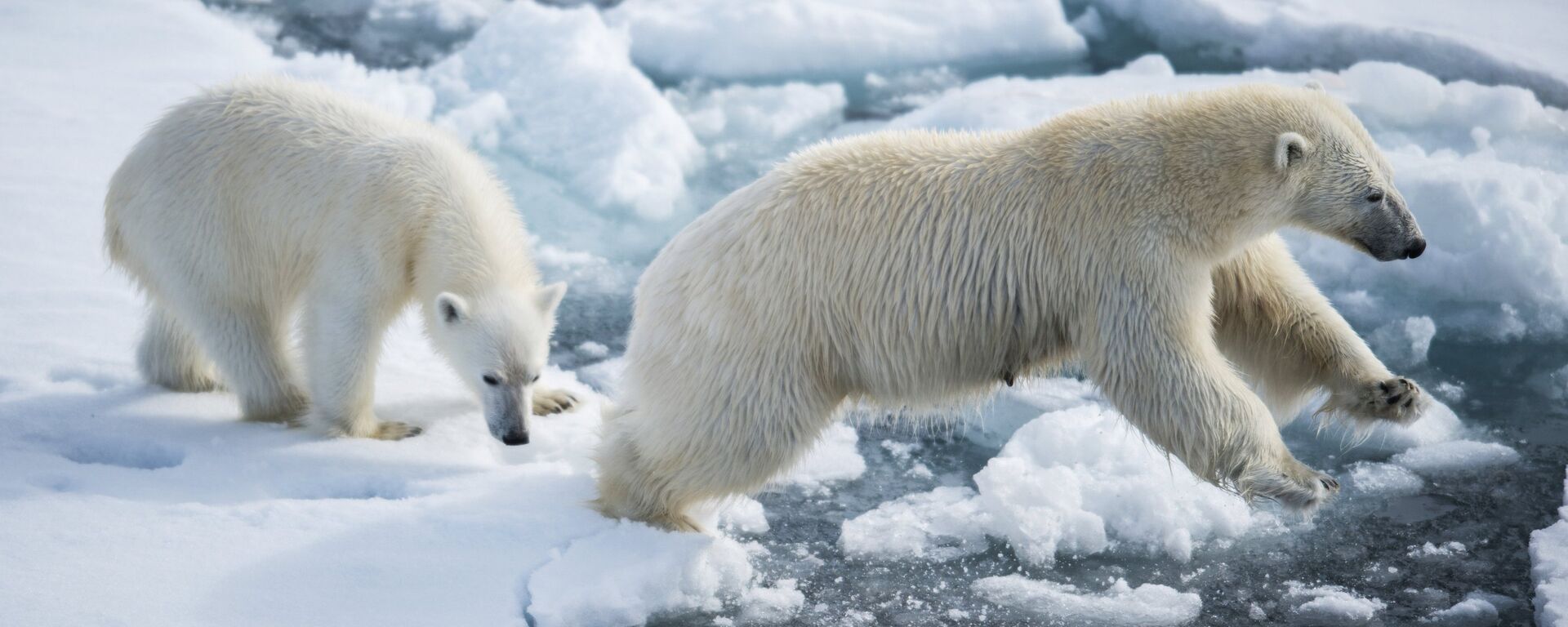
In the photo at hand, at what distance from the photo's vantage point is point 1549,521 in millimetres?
4090

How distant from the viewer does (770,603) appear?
11.6 feet

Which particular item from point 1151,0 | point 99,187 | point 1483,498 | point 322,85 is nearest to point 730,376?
point 322,85

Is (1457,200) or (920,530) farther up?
(1457,200)

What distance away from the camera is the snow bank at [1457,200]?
5.57m

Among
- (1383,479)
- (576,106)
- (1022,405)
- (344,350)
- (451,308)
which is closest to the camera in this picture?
(451,308)

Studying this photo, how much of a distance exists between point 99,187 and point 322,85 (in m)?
2.00

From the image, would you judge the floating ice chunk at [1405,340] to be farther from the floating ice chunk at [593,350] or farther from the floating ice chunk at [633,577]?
the floating ice chunk at [593,350]

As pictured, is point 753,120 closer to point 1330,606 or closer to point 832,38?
point 832,38

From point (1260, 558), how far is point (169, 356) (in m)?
3.69

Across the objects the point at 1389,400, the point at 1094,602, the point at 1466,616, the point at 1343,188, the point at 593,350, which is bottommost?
the point at 593,350

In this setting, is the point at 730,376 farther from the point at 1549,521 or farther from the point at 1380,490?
the point at 1549,521

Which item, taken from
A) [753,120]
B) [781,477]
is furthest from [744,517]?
[753,120]

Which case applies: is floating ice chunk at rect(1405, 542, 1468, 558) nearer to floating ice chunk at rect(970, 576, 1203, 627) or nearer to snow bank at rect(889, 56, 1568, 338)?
floating ice chunk at rect(970, 576, 1203, 627)

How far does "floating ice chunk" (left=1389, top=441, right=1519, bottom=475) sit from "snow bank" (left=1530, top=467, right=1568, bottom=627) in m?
0.34
